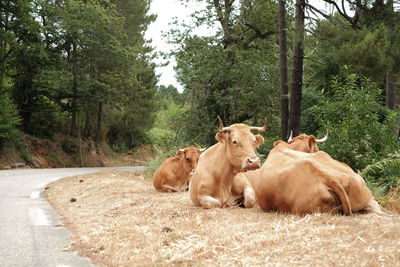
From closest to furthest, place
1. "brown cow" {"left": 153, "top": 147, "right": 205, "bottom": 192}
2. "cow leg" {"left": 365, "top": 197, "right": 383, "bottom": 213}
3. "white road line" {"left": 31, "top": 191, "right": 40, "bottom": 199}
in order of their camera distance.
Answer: "cow leg" {"left": 365, "top": 197, "right": 383, "bottom": 213}, "white road line" {"left": 31, "top": 191, "right": 40, "bottom": 199}, "brown cow" {"left": 153, "top": 147, "right": 205, "bottom": 192}

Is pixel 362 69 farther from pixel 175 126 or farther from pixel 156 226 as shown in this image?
pixel 175 126

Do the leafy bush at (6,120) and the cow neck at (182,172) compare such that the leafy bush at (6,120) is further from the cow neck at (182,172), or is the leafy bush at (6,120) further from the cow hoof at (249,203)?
the cow hoof at (249,203)

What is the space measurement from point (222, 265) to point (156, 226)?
2.37 m

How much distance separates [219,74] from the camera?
20.0 m

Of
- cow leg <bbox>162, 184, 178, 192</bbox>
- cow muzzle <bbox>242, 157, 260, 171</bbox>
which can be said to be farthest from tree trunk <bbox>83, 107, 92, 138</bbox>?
cow muzzle <bbox>242, 157, 260, 171</bbox>

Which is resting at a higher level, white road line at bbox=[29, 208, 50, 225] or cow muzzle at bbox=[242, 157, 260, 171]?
cow muzzle at bbox=[242, 157, 260, 171]

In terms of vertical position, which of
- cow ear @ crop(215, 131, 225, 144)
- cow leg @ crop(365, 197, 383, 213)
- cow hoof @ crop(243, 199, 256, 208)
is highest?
cow ear @ crop(215, 131, 225, 144)

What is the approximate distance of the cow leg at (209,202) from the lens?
759cm

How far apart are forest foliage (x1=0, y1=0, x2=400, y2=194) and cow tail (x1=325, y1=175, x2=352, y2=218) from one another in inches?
159

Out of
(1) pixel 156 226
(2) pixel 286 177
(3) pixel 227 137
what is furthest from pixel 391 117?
(1) pixel 156 226

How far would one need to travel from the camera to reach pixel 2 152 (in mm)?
29969

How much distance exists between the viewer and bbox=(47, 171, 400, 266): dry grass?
155 inches

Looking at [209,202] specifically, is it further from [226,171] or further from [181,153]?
[181,153]

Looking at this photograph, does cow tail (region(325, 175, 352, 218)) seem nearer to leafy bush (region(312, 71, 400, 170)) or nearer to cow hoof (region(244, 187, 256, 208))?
cow hoof (region(244, 187, 256, 208))
